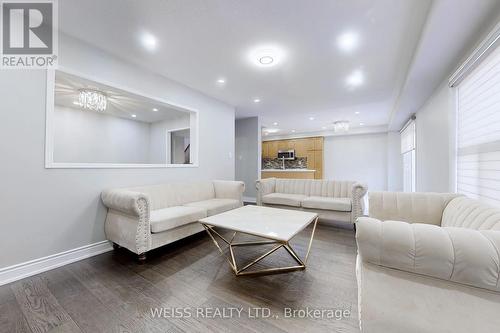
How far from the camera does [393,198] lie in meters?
1.94

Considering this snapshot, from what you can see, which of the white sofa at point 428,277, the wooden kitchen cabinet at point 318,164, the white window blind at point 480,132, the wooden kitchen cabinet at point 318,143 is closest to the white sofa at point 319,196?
the white window blind at point 480,132

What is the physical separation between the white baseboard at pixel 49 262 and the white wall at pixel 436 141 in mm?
4263

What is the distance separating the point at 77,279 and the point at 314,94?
4213 mm

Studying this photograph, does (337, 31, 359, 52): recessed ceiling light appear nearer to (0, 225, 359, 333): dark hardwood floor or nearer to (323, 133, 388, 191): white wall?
(0, 225, 359, 333): dark hardwood floor

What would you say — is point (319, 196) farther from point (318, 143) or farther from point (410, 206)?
point (318, 143)

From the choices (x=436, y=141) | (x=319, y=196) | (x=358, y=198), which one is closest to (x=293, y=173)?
(x=319, y=196)

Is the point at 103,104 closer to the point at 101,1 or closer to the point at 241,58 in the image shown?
the point at 101,1

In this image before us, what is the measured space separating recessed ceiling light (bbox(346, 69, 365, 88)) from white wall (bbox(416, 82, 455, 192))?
0.98 meters

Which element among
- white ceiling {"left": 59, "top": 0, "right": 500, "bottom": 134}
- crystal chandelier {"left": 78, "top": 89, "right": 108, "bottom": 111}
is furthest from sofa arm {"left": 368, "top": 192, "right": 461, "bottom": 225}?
crystal chandelier {"left": 78, "top": 89, "right": 108, "bottom": 111}

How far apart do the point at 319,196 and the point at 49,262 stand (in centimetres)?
386

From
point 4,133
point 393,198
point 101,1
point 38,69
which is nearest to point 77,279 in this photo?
point 4,133

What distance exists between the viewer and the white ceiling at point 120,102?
2.79 m

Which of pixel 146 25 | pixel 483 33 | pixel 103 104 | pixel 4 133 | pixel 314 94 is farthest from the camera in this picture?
pixel 314 94

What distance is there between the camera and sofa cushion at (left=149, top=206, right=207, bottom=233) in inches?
84.0
